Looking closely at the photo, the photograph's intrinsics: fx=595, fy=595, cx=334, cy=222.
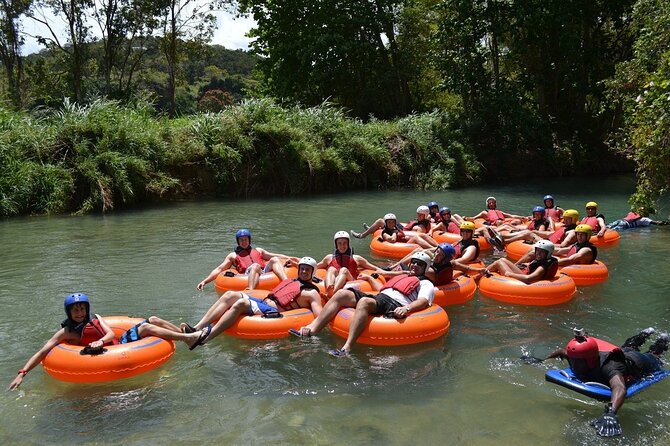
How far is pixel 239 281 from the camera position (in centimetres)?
853

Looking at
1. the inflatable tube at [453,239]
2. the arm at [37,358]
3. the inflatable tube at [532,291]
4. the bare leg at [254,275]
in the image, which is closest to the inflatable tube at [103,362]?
the arm at [37,358]

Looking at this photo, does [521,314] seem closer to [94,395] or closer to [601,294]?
[601,294]

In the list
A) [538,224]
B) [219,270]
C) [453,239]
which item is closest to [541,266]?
[453,239]

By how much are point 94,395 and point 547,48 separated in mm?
24704

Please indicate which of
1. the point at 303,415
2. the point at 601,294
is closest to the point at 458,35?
the point at 601,294

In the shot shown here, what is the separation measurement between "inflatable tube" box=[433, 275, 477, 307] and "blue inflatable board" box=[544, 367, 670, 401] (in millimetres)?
2700

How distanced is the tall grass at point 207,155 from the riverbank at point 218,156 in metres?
0.03

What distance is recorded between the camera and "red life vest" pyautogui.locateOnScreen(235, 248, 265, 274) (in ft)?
29.1

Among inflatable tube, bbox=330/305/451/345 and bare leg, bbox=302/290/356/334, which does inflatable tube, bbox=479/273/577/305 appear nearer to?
inflatable tube, bbox=330/305/451/345

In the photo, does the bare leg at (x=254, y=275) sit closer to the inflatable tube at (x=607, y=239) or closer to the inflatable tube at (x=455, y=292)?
the inflatable tube at (x=455, y=292)

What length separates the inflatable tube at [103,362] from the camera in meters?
5.67

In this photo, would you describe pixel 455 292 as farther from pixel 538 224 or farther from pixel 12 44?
pixel 12 44

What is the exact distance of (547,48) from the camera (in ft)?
83.8

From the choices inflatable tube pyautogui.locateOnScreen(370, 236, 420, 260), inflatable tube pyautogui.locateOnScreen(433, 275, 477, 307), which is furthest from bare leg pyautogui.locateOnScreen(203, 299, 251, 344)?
inflatable tube pyautogui.locateOnScreen(370, 236, 420, 260)
